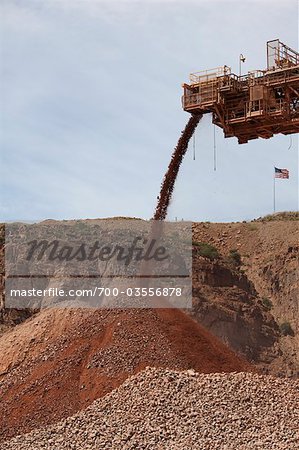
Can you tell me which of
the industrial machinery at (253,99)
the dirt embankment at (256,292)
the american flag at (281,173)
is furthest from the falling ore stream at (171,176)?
the american flag at (281,173)

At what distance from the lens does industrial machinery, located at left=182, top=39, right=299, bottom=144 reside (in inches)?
823

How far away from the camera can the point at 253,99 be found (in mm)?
20969

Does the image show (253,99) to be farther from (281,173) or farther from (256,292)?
(256,292)

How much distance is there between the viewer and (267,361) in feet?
141

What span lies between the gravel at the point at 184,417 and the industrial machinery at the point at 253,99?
6.50 meters

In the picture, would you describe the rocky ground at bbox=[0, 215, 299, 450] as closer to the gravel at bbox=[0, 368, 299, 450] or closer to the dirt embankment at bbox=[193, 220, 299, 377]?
the gravel at bbox=[0, 368, 299, 450]

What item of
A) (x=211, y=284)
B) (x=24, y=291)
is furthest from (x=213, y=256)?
(x=24, y=291)

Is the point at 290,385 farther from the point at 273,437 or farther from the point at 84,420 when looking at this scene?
the point at 84,420

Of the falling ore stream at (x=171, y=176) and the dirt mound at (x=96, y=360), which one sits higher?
the falling ore stream at (x=171, y=176)

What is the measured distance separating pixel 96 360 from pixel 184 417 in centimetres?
471

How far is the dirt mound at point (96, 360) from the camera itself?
848 inches

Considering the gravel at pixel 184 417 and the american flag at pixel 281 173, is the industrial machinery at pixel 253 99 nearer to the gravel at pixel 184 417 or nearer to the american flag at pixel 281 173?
the gravel at pixel 184 417

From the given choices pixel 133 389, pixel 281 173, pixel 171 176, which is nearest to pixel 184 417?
pixel 133 389

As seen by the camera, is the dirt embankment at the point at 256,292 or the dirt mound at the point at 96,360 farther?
the dirt embankment at the point at 256,292
